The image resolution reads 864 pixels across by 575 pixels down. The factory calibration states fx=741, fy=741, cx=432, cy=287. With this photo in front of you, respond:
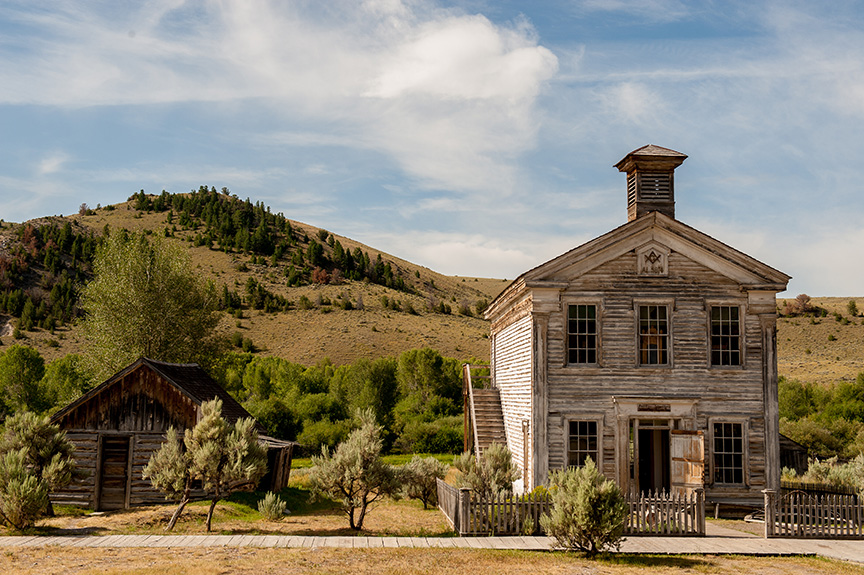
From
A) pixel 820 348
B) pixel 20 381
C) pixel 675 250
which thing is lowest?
pixel 20 381

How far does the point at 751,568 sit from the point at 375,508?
12.3 m

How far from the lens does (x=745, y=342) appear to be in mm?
21312

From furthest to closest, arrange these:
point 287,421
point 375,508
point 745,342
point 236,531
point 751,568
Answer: point 287,421
point 375,508
point 745,342
point 236,531
point 751,568

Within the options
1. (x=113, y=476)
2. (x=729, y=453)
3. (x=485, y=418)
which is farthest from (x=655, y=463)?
(x=113, y=476)

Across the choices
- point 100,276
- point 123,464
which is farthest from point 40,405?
point 123,464

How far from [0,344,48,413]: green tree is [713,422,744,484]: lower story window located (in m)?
58.0

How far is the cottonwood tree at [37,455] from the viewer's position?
1681cm

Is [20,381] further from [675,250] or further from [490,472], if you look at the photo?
[675,250]

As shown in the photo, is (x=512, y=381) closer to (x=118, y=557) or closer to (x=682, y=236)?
(x=682, y=236)

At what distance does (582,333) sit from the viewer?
2109cm

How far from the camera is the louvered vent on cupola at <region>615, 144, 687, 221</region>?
22734 mm

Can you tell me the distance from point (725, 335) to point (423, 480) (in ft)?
32.7

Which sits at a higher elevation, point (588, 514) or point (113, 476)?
point (588, 514)

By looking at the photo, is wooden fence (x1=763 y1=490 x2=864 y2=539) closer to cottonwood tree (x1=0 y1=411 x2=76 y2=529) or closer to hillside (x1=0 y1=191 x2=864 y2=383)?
cottonwood tree (x1=0 y1=411 x2=76 y2=529)
